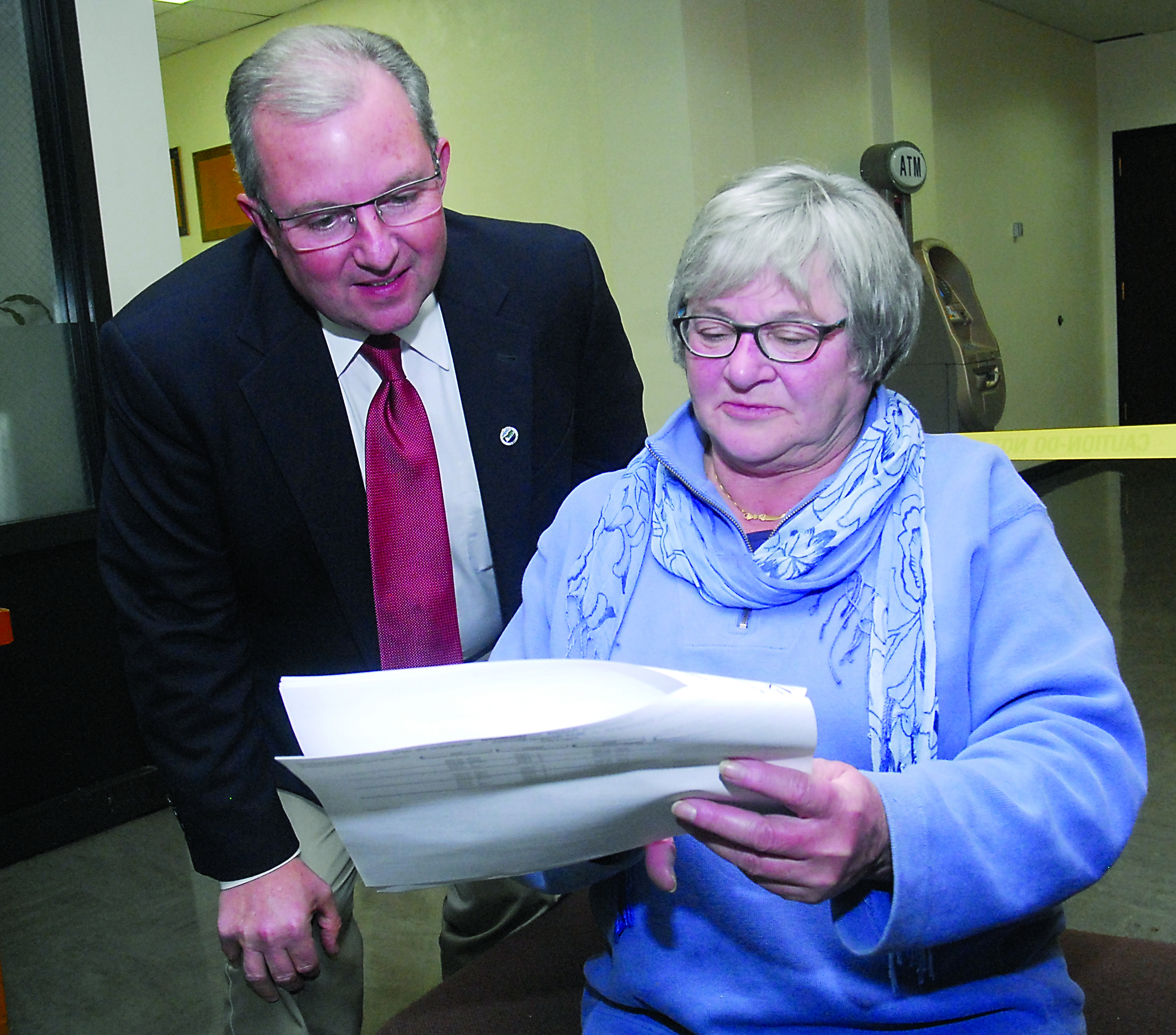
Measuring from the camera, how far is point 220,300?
4.88ft

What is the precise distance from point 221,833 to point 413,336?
704 millimetres

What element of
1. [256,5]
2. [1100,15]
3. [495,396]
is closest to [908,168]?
[1100,15]

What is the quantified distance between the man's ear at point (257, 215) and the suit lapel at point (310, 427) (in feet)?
0.33

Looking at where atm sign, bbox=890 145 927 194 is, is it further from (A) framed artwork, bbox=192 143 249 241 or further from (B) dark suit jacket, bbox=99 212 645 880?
(B) dark suit jacket, bbox=99 212 645 880

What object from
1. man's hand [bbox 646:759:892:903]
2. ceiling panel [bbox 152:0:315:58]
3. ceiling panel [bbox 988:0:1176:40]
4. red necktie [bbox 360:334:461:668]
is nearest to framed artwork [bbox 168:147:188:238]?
ceiling panel [bbox 152:0:315:58]

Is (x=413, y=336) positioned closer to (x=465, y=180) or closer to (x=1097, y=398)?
(x=465, y=180)

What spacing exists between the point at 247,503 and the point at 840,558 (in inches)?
30.9

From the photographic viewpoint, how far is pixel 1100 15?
799 centimetres

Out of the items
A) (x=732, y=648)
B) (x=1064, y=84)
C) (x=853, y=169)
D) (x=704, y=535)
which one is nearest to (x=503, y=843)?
(x=732, y=648)

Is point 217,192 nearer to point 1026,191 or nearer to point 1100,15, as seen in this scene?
point 1026,191

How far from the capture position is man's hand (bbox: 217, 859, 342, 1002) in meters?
1.41

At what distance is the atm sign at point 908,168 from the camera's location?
566 centimetres

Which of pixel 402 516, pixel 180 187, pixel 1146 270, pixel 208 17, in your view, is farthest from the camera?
pixel 1146 270

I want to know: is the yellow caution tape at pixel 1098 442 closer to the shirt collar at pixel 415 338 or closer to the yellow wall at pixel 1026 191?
the shirt collar at pixel 415 338
